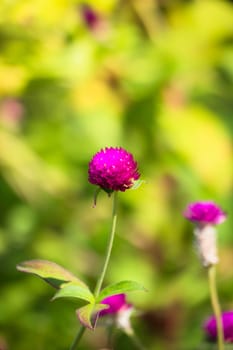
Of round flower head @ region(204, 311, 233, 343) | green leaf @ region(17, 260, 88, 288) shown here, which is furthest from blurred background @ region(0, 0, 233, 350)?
green leaf @ region(17, 260, 88, 288)

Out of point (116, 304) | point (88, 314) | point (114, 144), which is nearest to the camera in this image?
point (88, 314)

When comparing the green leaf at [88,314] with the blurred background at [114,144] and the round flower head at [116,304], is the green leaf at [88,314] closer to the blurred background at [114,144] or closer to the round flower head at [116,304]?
the round flower head at [116,304]

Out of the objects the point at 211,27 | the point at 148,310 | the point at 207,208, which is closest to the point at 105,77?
the point at 211,27

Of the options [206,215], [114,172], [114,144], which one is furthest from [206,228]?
[114,144]

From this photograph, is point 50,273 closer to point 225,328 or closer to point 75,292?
point 75,292

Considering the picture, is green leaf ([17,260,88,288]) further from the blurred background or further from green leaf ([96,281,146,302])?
the blurred background

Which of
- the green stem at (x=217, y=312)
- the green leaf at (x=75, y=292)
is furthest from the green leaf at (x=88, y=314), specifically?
the green stem at (x=217, y=312)
